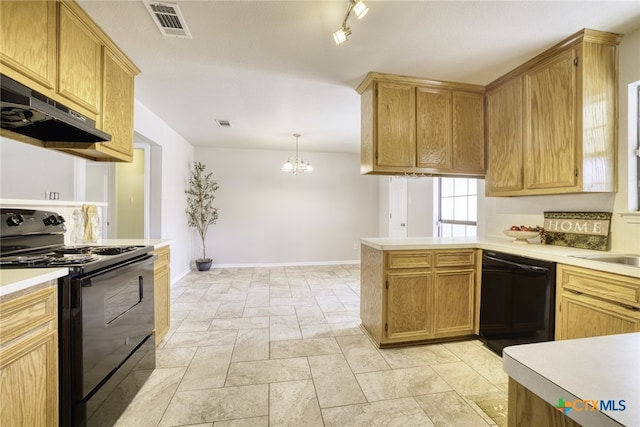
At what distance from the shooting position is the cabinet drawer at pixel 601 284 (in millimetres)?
1489

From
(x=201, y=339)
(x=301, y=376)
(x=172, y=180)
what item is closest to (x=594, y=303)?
(x=301, y=376)

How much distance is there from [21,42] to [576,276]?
11.3 ft

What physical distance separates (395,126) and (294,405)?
2429 millimetres

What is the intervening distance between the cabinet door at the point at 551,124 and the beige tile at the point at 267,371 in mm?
2474

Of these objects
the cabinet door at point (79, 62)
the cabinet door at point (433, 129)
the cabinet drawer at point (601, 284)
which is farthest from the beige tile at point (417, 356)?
the cabinet door at point (79, 62)

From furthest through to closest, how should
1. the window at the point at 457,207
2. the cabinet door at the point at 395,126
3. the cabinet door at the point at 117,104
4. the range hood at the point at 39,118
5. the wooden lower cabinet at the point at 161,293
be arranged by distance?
the window at the point at 457,207 < the cabinet door at the point at 395,126 < the wooden lower cabinet at the point at 161,293 < the cabinet door at the point at 117,104 < the range hood at the point at 39,118

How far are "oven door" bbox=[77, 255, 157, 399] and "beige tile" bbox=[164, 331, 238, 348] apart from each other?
0.57 metres

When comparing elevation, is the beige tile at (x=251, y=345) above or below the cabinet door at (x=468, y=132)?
below

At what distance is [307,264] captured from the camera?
612cm

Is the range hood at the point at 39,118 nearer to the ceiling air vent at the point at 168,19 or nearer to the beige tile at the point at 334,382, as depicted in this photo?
the ceiling air vent at the point at 168,19

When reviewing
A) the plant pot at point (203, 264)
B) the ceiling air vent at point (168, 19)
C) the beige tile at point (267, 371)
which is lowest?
the beige tile at point (267, 371)

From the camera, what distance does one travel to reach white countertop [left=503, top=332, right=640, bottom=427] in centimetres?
42

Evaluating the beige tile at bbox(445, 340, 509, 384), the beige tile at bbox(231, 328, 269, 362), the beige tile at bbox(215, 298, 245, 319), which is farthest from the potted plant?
the beige tile at bbox(445, 340, 509, 384)

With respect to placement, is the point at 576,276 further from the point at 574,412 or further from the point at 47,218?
the point at 47,218
